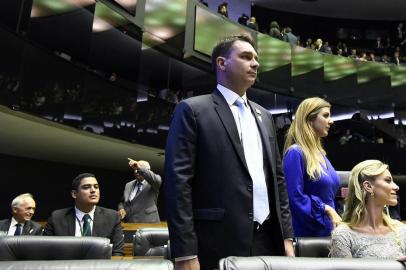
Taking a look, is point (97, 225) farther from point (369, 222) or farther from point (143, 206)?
point (369, 222)

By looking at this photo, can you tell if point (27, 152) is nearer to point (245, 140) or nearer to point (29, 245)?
point (29, 245)

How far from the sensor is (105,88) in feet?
21.9

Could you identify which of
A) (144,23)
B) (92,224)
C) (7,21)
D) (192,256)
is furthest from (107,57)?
(192,256)

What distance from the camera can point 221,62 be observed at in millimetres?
1652

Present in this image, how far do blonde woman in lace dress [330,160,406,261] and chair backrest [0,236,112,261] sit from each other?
102 cm

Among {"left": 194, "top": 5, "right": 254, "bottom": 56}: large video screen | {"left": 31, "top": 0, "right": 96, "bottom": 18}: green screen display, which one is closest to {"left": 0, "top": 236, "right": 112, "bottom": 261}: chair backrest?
{"left": 31, "top": 0, "right": 96, "bottom": 18}: green screen display

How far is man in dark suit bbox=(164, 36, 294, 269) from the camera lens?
4.61 ft

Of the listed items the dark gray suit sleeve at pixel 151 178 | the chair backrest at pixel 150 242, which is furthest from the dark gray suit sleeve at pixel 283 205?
the dark gray suit sleeve at pixel 151 178

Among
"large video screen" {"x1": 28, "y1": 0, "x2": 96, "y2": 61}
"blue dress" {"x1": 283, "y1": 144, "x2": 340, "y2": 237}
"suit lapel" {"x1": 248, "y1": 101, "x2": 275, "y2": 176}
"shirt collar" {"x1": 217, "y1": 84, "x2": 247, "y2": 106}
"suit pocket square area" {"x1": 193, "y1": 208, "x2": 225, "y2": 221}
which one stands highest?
"large video screen" {"x1": 28, "y1": 0, "x2": 96, "y2": 61}

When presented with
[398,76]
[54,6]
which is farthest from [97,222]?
[398,76]

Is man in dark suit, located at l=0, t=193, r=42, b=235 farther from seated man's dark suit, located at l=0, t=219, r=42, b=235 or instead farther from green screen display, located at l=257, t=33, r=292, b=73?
green screen display, located at l=257, t=33, r=292, b=73

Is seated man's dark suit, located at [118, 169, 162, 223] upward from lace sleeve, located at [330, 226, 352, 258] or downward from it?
upward

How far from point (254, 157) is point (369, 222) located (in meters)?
0.65

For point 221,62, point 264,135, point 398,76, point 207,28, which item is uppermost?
point 398,76
